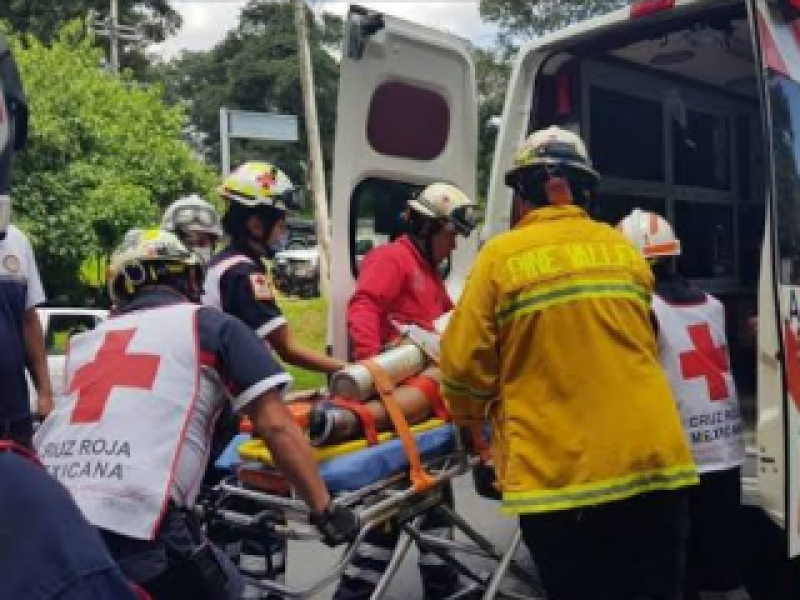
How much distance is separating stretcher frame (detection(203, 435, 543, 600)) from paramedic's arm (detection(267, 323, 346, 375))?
20.8 inches

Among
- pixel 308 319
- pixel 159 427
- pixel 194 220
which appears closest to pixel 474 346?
pixel 159 427

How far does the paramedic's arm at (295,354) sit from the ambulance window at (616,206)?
6.56ft

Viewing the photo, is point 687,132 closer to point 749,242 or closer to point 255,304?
point 749,242

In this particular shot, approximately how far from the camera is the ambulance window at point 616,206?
527 cm

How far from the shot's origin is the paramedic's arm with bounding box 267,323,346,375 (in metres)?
3.60

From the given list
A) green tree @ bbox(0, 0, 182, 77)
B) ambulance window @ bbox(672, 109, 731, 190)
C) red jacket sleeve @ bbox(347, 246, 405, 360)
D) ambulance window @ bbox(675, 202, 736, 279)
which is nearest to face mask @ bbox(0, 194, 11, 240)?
red jacket sleeve @ bbox(347, 246, 405, 360)

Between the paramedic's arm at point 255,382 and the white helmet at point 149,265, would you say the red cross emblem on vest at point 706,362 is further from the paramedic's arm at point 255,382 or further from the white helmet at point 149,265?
the white helmet at point 149,265

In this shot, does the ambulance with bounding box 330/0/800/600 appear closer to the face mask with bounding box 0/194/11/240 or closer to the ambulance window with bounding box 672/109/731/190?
the ambulance window with bounding box 672/109/731/190

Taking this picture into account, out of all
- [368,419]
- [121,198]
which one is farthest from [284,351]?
[121,198]

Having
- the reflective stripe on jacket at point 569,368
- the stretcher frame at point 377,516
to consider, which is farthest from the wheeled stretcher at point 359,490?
the reflective stripe on jacket at point 569,368

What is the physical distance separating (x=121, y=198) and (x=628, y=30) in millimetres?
10940

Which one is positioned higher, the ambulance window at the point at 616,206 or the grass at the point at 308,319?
the ambulance window at the point at 616,206

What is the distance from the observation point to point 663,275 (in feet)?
11.9

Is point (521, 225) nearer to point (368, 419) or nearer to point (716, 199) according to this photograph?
point (368, 419)
